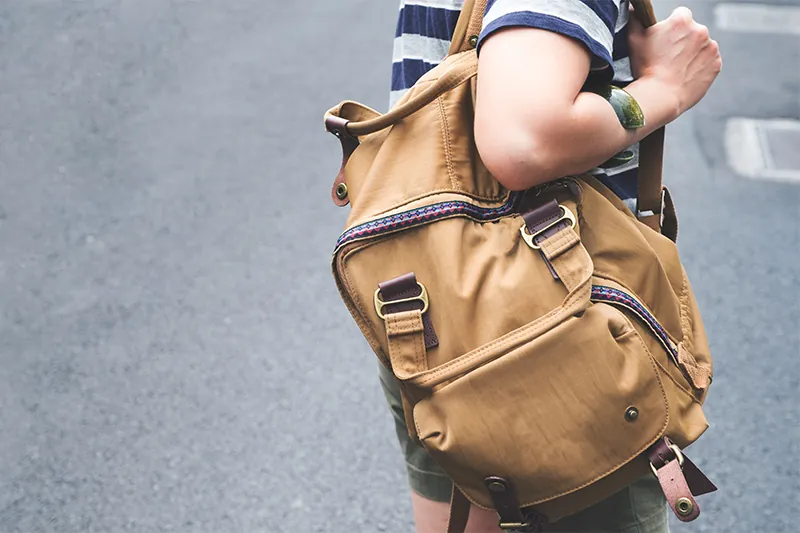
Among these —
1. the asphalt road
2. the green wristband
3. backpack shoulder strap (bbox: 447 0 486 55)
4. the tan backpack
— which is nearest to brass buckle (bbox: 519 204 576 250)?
the tan backpack

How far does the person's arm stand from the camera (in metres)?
0.89

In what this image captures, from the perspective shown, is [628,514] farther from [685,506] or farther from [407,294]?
Answer: [407,294]

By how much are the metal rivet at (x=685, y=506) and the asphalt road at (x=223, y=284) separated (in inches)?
51.1

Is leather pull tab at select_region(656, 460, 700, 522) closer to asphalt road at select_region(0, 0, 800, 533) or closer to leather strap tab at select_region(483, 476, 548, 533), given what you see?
leather strap tab at select_region(483, 476, 548, 533)

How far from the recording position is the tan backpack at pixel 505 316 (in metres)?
0.98

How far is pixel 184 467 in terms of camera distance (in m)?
2.28

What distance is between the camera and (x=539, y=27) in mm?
885

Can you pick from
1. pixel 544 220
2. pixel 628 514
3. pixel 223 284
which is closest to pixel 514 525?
pixel 628 514

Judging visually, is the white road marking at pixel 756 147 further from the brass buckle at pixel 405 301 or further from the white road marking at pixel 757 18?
the brass buckle at pixel 405 301

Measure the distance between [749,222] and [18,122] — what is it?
2887 millimetres

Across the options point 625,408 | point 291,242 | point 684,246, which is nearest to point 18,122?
point 291,242

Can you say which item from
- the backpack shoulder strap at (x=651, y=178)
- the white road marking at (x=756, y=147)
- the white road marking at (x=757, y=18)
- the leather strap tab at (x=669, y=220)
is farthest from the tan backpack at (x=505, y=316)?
the white road marking at (x=757, y=18)

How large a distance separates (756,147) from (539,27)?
3054 mm

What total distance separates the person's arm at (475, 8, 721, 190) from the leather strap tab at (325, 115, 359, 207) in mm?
206
